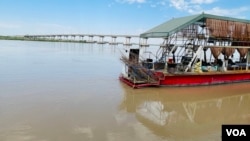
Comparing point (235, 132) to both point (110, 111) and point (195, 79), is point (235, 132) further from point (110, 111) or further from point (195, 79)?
point (195, 79)

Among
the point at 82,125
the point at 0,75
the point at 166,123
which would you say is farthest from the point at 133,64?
the point at 0,75

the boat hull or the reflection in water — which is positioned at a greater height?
the boat hull

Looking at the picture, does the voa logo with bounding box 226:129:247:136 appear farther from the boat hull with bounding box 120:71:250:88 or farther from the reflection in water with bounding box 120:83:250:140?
the boat hull with bounding box 120:71:250:88


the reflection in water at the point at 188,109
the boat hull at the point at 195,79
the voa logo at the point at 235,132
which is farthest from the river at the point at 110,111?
the voa logo at the point at 235,132

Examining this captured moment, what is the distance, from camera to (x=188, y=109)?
8.77 metres

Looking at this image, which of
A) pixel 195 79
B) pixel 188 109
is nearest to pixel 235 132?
pixel 188 109

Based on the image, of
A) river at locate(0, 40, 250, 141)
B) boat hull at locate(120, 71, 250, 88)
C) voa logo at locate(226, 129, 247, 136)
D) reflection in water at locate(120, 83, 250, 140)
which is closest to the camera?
voa logo at locate(226, 129, 247, 136)

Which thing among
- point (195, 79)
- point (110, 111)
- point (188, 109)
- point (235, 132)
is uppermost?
point (195, 79)

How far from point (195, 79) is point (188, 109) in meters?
4.05

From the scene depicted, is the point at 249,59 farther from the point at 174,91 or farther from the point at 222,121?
the point at 222,121

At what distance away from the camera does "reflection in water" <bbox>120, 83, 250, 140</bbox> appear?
667 cm

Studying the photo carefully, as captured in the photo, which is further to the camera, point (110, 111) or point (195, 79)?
point (195, 79)

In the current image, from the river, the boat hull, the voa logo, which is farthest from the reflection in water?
the voa logo

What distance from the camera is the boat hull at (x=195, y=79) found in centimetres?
1173
